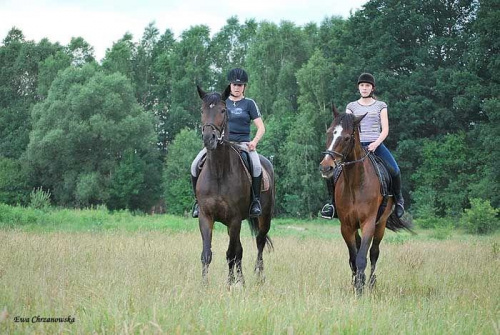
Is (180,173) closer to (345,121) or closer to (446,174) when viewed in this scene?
(446,174)

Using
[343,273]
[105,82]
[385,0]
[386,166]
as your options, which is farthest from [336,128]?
[105,82]

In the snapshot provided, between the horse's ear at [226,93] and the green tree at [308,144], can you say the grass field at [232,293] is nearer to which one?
the horse's ear at [226,93]

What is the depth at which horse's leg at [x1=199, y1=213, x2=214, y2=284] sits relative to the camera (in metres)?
9.02

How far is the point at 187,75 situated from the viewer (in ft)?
195

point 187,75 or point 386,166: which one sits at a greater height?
point 187,75

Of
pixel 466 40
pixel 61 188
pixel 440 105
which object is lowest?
pixel 61 188

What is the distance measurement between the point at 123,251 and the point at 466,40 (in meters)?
34.8

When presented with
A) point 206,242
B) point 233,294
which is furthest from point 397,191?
point 233,294

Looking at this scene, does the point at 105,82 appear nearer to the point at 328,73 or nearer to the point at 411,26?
the point at 328,73

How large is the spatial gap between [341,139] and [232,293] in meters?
2.74

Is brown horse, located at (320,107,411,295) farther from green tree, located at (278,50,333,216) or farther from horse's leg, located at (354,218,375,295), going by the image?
green tree, located at (278,50,333,216)

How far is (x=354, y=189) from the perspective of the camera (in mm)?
9398

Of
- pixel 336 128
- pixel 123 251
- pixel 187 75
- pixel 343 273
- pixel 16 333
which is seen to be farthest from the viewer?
pixel 187 75

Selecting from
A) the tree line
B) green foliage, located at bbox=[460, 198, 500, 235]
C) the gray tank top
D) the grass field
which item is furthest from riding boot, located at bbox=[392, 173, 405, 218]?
the tree line
